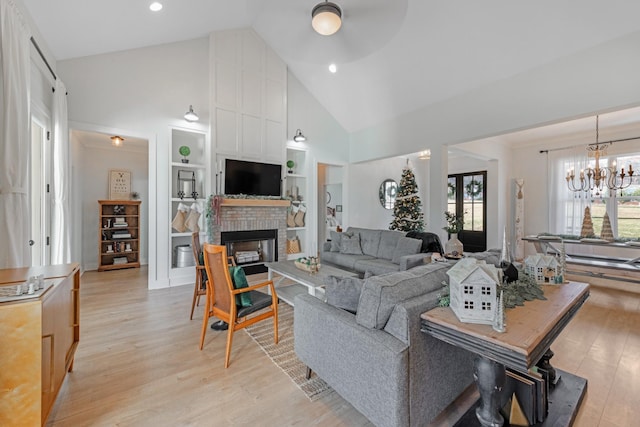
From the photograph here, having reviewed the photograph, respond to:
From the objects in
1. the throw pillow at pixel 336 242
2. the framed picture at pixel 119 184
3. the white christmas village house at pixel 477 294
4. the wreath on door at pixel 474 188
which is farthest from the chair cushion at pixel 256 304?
the wreath on door at pixel 474 188

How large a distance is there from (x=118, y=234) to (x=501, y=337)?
22.9 ft

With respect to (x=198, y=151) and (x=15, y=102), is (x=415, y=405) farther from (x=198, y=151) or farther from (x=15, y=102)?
(x=198, y=151)

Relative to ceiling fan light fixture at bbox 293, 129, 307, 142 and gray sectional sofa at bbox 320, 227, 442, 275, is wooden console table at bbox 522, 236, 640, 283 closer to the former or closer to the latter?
gray sectional sofa at bbox 320, 227, 442, 275

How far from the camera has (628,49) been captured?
3.03m

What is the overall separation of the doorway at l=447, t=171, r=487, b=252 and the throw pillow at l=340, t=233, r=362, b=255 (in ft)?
12.6

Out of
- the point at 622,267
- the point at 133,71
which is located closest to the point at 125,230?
the point at 133,71

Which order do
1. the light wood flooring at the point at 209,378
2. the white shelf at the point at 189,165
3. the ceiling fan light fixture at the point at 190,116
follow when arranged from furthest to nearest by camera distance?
the white shelf at the point at 189,165 → the ceiling fan light fixture at the point at 190,116 → the light wood flooring at the point at 209,378

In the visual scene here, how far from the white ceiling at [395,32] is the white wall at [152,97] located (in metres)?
0.21

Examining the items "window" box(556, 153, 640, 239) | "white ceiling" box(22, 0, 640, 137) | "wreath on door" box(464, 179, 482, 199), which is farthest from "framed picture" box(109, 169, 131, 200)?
"window" box(556, 153, 640, 239)

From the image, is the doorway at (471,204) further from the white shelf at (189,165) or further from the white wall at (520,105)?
the white shelf at (189,165)

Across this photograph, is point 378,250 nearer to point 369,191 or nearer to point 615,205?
point 369,191

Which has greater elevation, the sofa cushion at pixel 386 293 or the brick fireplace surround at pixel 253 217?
the brick fireplace surround at pixel 253 217

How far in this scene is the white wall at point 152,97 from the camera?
4031mm

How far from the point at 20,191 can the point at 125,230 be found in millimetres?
4359
